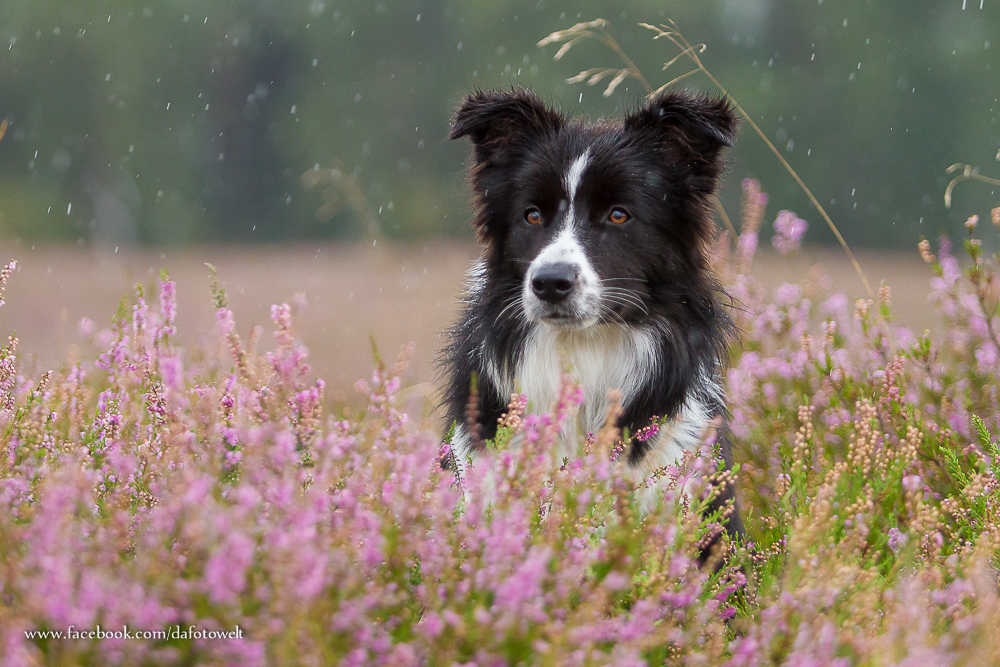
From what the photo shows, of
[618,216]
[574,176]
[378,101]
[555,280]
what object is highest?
[378,101]

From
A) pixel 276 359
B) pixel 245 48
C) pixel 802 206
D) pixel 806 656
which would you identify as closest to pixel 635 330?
pixel 276 359

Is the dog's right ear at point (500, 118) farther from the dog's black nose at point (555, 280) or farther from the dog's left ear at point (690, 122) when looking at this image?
the dog's black nose at point (555, 280)

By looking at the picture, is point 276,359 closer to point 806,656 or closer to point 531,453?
point 531,453

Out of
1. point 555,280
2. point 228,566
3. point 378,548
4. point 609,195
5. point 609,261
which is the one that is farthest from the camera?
point 609,195

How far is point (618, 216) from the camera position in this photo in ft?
12.4

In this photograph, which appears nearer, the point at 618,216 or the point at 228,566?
the point at 228,566

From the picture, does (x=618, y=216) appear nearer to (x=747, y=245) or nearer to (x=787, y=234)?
(x=747, y=245)

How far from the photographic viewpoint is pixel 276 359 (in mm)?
2221

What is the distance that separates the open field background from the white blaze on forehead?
783 mm

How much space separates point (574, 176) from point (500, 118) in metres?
0.50

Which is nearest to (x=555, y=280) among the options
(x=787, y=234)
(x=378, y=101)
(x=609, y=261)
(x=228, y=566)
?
(x=609, y=261)

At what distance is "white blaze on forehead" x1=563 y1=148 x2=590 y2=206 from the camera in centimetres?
375

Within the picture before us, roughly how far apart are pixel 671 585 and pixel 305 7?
3463 cm

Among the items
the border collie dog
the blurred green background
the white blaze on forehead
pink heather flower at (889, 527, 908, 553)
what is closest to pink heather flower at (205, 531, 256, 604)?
the border collie dog
